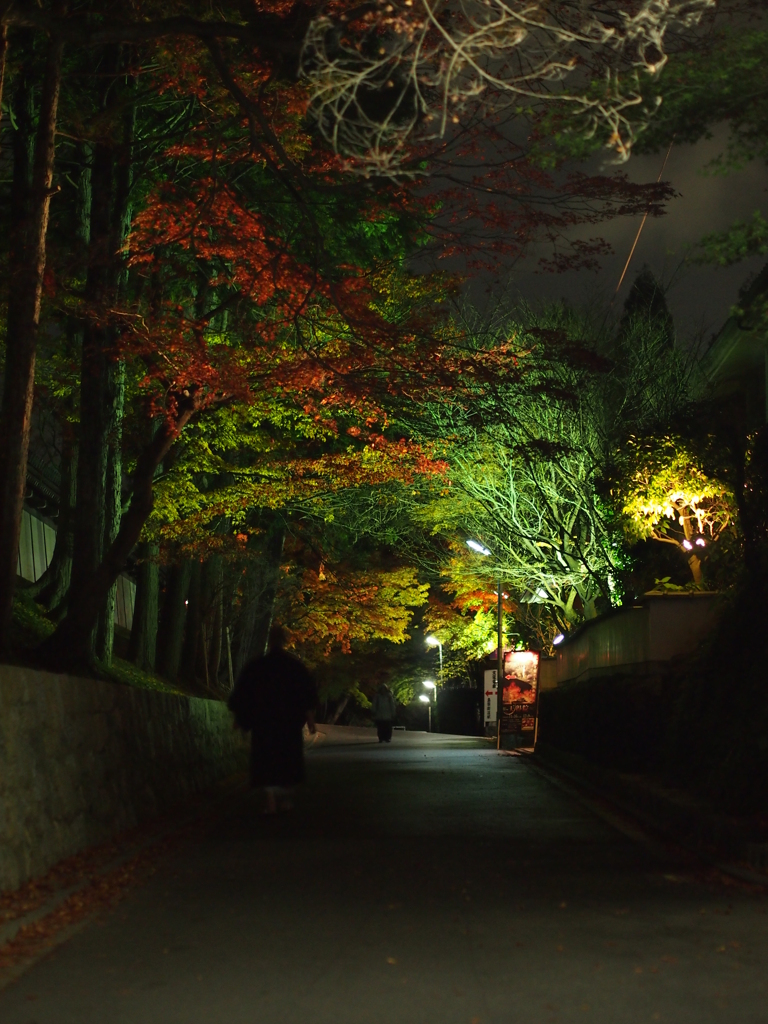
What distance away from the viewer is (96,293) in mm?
16109

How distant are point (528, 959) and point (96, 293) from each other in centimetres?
1158

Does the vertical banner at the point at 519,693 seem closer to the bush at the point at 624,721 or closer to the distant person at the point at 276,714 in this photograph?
the bush at the point at 624,721

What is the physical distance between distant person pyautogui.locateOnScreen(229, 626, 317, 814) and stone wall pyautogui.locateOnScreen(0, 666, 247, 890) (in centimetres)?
120

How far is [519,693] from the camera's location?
33.8 m

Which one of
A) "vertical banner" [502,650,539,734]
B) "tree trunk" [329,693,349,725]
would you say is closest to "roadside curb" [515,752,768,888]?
"vertical banner" [502,650,539,734]

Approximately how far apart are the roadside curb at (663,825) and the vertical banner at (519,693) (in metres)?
14.0

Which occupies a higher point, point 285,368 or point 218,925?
point 285,368

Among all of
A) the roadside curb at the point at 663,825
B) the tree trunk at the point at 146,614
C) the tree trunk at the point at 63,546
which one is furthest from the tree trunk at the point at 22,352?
the tree trunk at the point at 146,614

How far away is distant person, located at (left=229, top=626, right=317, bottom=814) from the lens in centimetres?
1410

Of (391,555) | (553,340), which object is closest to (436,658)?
(391,555)

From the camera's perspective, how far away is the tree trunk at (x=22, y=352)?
498 inches

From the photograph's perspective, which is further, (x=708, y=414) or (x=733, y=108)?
(x=708, y=414)

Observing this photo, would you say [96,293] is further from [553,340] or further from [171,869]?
[171,869]

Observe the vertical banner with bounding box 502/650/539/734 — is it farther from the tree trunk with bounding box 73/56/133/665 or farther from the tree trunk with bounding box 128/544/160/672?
the tree trunk with bounding box 73/56/133/665
